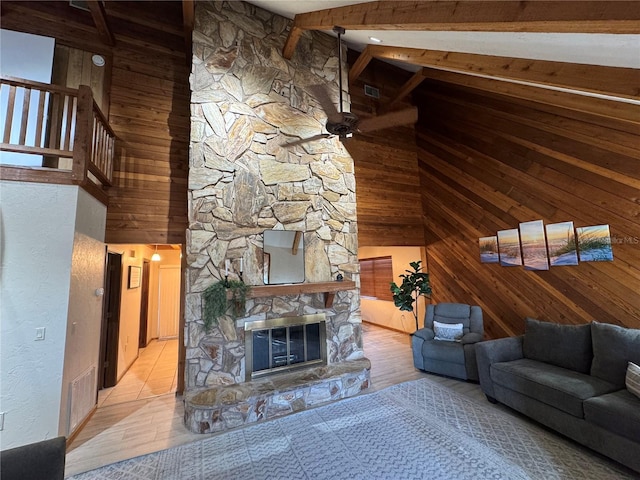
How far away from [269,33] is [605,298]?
6.01m

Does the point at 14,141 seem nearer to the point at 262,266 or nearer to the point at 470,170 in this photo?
the point at 262,266

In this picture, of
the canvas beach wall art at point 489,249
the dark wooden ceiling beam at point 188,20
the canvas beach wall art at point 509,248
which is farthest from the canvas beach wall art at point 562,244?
the dark wooden ceiling beam at point 188,20

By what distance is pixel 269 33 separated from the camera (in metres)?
4.40

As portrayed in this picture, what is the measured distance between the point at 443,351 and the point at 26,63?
22.3 feet

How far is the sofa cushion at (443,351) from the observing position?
4.05m

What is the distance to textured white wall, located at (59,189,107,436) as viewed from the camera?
2.82 m

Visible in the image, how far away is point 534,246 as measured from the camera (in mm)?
4316

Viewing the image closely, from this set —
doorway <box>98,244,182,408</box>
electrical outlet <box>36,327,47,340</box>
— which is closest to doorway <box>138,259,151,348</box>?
doorway <box>98,244,182,408</box>

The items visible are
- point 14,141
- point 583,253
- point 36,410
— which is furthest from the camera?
point 583,253

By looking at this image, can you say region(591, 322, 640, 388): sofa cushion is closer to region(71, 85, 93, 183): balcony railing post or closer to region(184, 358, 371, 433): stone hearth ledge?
region(184, 358, 371, 433): stone hearth ledge

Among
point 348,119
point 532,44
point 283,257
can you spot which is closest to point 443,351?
point 283,257

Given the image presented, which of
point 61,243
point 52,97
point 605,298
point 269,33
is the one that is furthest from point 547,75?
point 52,97

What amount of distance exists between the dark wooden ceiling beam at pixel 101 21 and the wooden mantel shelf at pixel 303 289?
13.3 ft

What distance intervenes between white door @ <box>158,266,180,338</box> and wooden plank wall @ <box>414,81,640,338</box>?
6440 mm
